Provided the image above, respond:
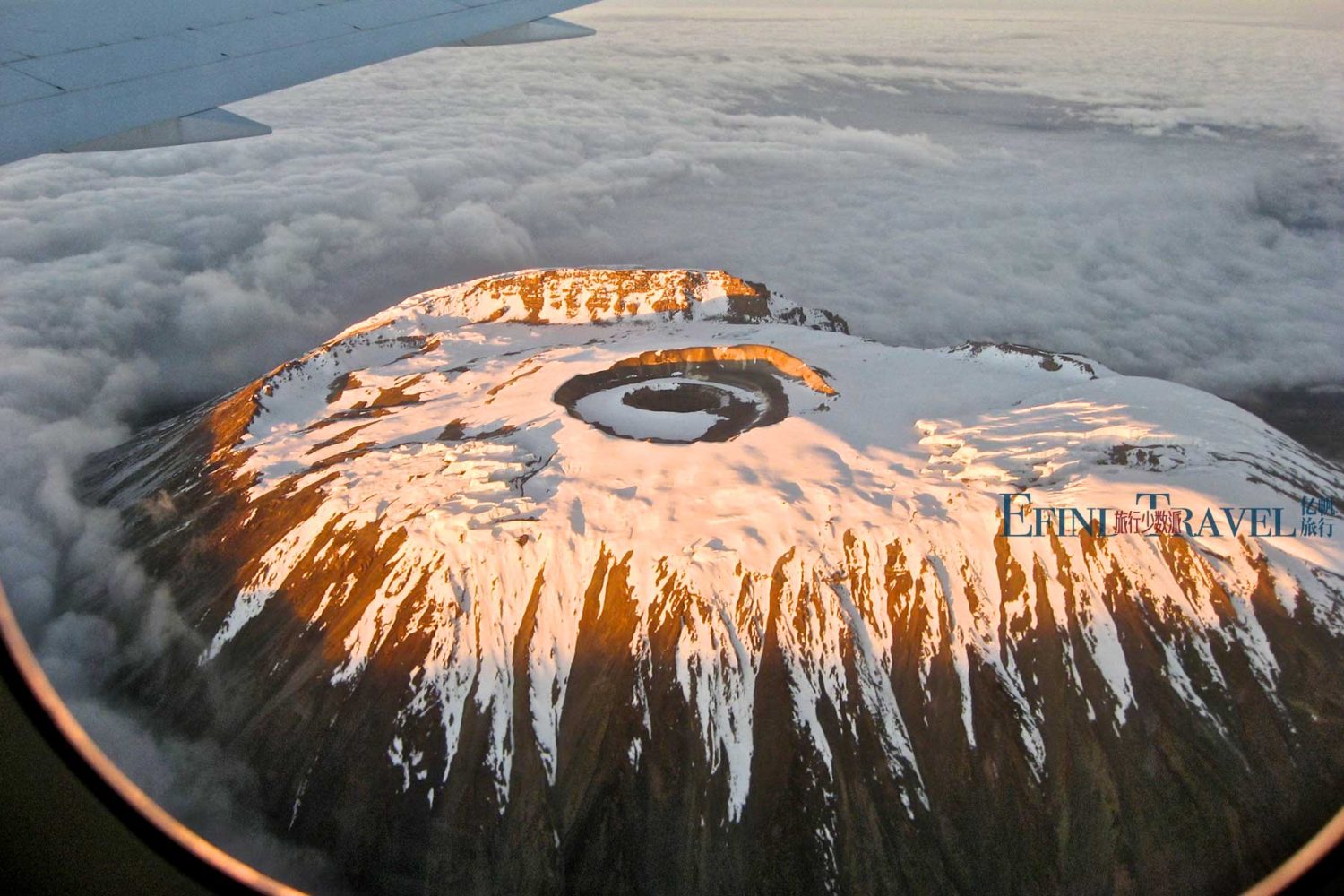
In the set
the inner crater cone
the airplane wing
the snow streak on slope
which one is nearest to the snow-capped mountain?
the snow streak on slope


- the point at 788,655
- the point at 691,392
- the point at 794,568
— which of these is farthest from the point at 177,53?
the point at 691,392

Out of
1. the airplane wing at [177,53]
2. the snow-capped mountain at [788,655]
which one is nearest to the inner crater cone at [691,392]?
the snow-capped mountain at [788,655]

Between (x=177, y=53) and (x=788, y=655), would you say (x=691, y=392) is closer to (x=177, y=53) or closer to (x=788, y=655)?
(x=788, y=655)

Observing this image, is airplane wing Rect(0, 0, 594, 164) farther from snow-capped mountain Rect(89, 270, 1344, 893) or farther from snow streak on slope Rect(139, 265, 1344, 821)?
snow-capped mountain Rect(89, 270, 1344, 893)

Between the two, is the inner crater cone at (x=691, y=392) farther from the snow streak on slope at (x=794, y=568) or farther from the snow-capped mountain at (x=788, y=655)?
the snow streak on slope at (x=794, y=568)

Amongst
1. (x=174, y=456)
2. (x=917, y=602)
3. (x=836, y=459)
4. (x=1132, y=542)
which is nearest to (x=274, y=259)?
(x=174, y=456)
